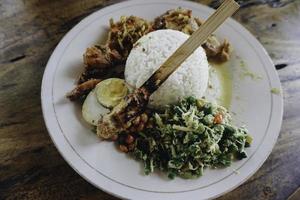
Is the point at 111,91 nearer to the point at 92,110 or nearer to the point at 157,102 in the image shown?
the point at 92,110

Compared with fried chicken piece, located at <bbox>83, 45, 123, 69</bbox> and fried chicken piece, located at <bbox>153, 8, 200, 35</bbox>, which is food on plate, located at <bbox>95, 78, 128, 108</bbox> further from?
fried chicken piece, located at <bbox>153, 8, 200, 35</bbox>

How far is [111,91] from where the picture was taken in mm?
1611

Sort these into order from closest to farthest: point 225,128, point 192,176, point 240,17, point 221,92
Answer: point 192,176 → point 225,128 → point 221,92 → point 240,17

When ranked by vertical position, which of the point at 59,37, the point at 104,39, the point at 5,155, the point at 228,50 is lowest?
the point at 5,155

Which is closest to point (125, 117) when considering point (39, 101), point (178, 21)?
point (39, 101)

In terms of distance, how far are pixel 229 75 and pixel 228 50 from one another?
5.4 inches

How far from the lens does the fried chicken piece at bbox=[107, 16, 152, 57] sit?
183 cm

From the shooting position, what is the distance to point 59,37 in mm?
1993

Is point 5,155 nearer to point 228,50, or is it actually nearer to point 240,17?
point 228,50

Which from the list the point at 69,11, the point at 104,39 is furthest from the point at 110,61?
the point at 69,11

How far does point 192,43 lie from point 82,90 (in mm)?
512

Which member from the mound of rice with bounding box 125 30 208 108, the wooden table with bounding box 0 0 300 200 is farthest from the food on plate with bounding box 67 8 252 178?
the wooden table with bounding box 0 0 300 200

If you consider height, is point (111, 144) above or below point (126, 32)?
below

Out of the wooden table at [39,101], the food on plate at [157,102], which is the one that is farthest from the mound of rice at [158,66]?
the wooden table at [39,101]
